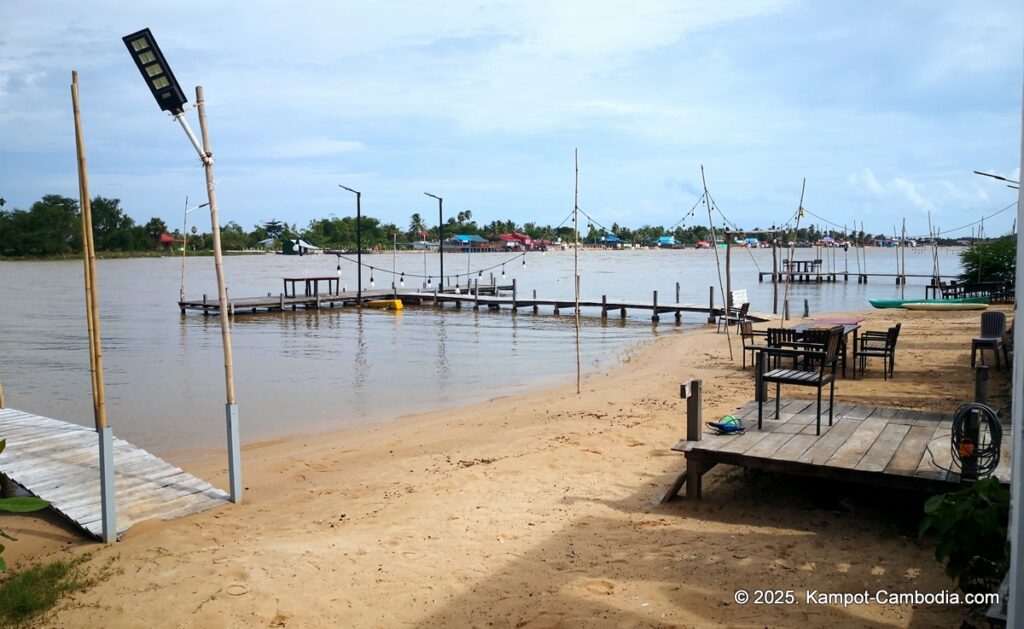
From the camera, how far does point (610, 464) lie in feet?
26.7

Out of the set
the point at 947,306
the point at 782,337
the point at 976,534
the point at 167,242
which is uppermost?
the point at 167,242

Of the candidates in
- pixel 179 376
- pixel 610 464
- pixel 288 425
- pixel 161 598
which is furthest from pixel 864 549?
pixel 179 376

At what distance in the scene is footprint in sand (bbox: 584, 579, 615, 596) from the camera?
4754 millimetres

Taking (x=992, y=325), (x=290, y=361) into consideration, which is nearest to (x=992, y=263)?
(x=992, y=325)

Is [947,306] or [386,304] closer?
[947,306]

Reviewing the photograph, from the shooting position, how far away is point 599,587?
4.83 meters

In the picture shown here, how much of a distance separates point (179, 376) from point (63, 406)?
4.07m

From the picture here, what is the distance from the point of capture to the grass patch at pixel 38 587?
5.03m

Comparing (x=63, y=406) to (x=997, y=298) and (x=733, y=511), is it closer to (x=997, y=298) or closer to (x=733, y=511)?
(x=733, y=511)

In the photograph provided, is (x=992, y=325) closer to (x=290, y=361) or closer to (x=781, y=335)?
(x=781, y=335)

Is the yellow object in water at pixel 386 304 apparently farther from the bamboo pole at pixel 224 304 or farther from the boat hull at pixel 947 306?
the bamboo pole at pixel 224 304

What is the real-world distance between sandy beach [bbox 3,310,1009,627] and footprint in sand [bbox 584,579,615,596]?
1cm

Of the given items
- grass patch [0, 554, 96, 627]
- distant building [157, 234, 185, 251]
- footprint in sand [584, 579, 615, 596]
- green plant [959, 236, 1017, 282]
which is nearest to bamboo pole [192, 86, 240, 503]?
grass patch [0, 554, 96, 627]

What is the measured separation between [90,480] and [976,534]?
7.84 meters
